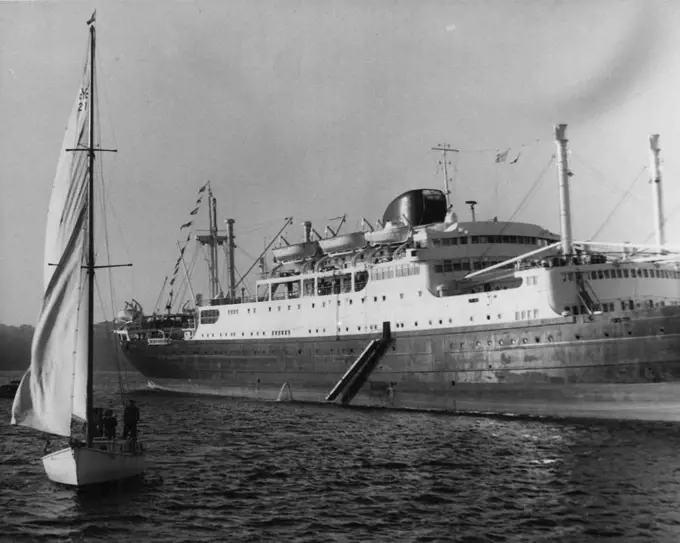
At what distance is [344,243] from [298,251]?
5539 millimetres

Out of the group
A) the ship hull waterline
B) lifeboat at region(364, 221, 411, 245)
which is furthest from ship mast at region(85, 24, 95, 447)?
lifeboat at region(364, 221, 411, 245)

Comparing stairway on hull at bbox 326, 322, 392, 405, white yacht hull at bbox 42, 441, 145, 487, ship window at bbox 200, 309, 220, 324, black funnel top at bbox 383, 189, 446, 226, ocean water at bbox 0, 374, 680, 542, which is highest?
black funnel top at bbox 383, 189, 446, 226

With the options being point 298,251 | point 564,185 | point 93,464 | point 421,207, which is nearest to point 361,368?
point 421,207

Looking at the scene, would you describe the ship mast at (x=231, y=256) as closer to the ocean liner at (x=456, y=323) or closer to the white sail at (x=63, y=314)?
the ocean liner at (x=456, y=323)

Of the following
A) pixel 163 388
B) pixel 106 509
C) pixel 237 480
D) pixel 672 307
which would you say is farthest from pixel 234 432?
pixel 163 388

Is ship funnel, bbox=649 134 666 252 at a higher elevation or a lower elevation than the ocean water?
higher

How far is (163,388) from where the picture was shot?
Answer: 185 feet

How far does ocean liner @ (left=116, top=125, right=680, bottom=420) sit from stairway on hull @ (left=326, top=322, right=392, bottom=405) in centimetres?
8

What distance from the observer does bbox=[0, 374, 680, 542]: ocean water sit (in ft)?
49.1

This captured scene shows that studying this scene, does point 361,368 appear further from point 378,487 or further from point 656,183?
point 378,487

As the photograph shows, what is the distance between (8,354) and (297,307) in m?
159

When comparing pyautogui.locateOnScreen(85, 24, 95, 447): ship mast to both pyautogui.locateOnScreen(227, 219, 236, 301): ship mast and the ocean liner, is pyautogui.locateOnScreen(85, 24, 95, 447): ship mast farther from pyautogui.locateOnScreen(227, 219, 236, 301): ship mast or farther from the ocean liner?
pyautogui.locateOnScreen(227, 219, 236, 301): ship mast

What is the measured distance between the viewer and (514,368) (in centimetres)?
3152

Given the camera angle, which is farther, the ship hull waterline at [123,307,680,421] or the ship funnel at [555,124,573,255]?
the ship funnel at [555,124,573,255]
